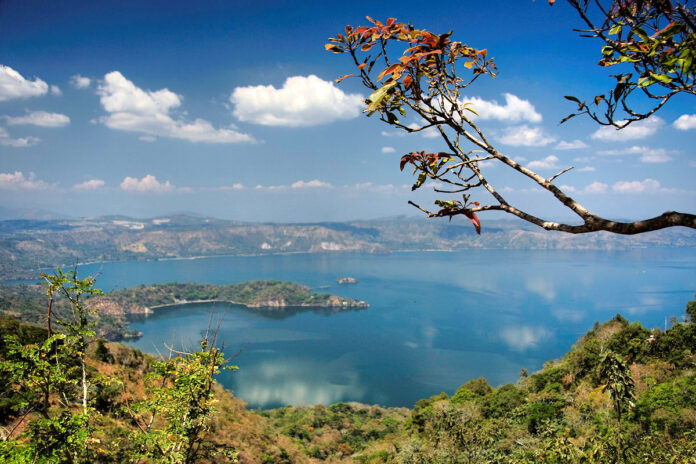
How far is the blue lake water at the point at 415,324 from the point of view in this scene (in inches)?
1411

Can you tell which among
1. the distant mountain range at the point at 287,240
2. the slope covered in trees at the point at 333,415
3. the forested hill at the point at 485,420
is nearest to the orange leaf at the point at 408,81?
the slope covered in trees at the point at 333,415

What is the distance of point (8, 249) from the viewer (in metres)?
111

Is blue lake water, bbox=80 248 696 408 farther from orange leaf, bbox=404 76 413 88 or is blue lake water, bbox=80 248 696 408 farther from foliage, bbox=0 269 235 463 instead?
orange leaf, bbox=404 76 413 88

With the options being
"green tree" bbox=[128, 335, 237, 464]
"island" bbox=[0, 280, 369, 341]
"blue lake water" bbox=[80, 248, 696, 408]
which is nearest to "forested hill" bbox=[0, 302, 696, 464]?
"green tree" bbox=[128, 335, 237, 464]

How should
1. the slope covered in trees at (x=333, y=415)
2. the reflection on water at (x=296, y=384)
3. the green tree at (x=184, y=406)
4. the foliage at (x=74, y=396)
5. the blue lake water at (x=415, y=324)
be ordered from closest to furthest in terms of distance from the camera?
the foliage at (x=74, y=396) → the slope covered in trees at (x=333, y=415) → the green tree at (x=184, y=406) → the reflection on water at (x=296, y=384) → the blue lake water at (x=415, y=324)

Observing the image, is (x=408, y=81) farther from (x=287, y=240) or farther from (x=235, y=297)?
(x=287, y=240)

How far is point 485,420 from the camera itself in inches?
556

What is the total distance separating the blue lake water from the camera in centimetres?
3584

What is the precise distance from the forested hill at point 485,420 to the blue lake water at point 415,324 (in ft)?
10.4

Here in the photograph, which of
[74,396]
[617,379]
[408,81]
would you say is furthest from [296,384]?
[408,81]

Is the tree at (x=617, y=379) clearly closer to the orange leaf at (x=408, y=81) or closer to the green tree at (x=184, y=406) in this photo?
the green tree at (x=184, y=406)

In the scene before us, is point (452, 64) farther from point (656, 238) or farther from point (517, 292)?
point (656, 238)

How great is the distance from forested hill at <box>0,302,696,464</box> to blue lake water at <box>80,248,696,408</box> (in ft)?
10.4

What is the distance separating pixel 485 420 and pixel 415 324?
129 feet
